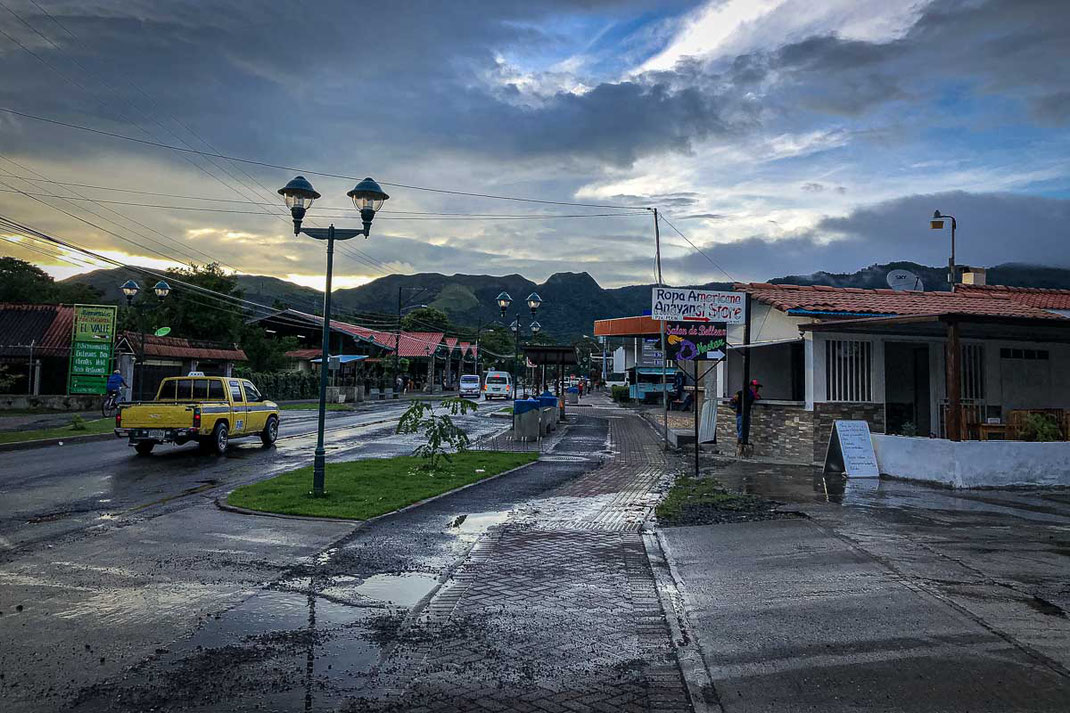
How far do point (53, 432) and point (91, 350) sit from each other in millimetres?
11969

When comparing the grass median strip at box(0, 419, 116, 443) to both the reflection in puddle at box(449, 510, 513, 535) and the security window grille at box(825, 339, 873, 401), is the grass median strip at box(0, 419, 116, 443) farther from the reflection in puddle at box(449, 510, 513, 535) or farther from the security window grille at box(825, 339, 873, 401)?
the security window grille at box(825, 339, 873, 401)

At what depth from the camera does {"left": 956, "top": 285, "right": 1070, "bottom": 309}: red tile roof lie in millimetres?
19828

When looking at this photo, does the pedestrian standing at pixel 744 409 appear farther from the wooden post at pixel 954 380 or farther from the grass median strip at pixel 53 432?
the grass median strip at pixel 53 432

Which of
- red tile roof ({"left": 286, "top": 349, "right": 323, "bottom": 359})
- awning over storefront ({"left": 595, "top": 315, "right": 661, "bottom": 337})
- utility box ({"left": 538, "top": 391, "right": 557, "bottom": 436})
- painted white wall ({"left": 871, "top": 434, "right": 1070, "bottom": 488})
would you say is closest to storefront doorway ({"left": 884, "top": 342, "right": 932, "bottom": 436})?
painted white wall ({"left": 871, "top": 434, "right": 1070, "bottom": 488})

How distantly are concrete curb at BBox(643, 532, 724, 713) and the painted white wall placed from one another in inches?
293

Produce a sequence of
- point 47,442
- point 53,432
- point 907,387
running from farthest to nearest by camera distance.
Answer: point 53,432 → point 47,442 → point 907,387

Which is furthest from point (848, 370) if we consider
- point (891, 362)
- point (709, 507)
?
point (709, 507)

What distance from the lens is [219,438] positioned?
1842 cm

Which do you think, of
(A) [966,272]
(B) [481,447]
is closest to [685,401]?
(A) [966,272]

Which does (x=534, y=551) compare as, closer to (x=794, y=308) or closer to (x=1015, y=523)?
(x=1015, y=523)

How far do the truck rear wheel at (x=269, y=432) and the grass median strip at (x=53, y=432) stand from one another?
17.0 ft

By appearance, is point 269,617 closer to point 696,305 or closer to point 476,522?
point 476,522

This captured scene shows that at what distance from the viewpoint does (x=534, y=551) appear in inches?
332

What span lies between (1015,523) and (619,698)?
7740 mm
